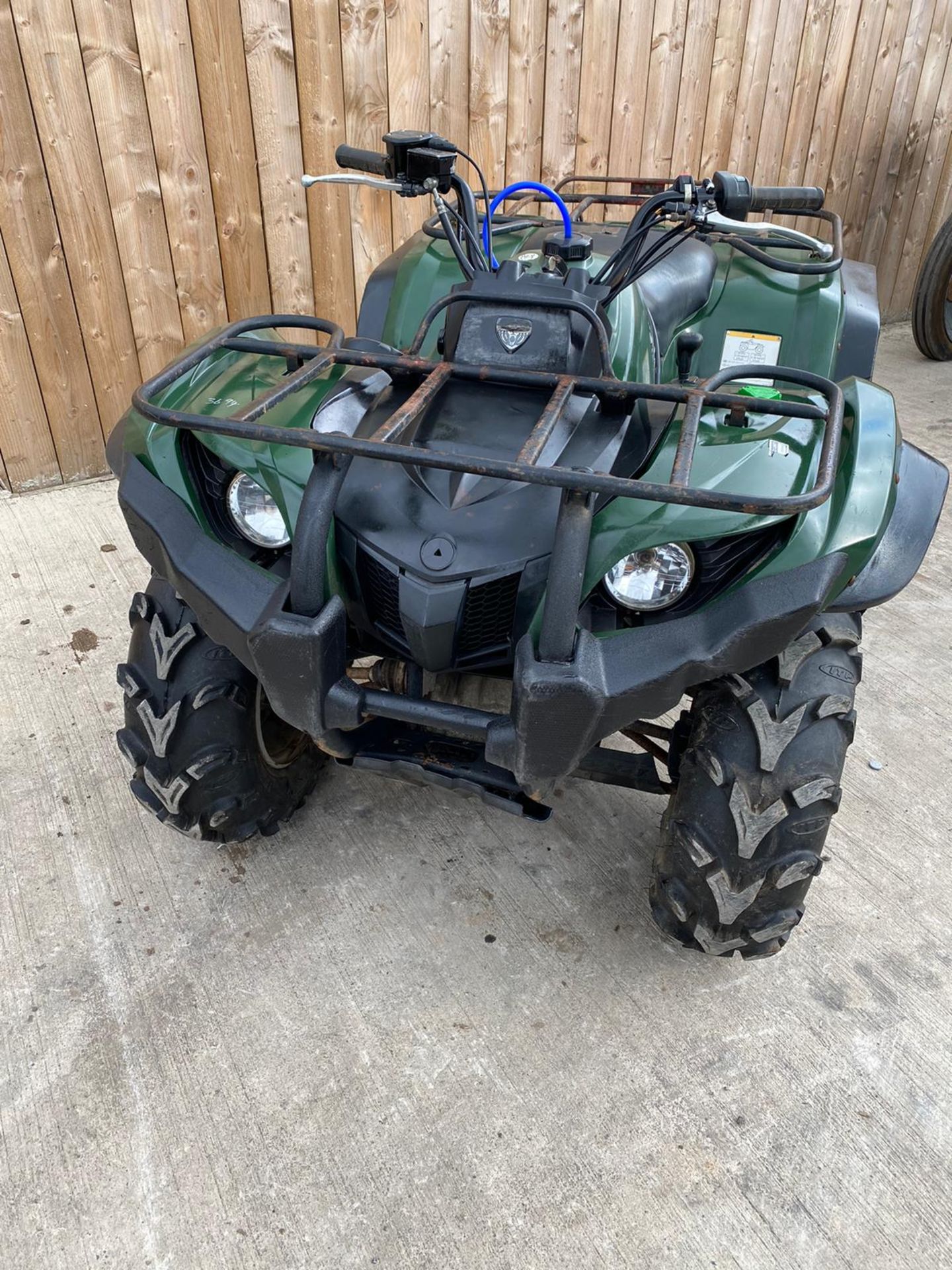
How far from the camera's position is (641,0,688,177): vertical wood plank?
4.44m

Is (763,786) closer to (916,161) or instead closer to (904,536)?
(904,536)

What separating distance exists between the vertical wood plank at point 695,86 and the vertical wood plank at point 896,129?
1450 millimetres

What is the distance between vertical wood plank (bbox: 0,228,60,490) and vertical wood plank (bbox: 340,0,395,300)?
136cm

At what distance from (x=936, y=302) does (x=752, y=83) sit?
1510 millimetres

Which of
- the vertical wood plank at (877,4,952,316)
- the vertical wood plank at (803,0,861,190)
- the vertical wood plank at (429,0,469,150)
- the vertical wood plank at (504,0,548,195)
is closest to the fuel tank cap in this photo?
the vertical wood plank at (429,0,469,150)

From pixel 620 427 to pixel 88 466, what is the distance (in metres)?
2.70

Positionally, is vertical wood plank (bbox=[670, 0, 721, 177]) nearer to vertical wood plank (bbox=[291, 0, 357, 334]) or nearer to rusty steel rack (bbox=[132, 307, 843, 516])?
vertical wood plank (bbox=[291, 0, 357, 334])

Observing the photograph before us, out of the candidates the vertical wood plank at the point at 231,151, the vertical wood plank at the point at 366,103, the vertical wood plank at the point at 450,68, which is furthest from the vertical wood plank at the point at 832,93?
the vertical wood plank at the point at 231,151

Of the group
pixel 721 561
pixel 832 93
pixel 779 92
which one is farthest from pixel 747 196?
pixel 832 93

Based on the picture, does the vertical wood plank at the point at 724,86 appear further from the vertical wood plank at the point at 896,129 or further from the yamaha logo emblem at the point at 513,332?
the yamaha logo emblem at the point at 513,332

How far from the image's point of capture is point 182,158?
3.39 meters

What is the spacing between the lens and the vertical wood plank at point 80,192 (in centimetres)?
302

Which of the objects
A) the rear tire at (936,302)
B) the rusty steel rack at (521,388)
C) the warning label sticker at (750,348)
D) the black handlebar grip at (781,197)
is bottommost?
the rear tire at (936,302)

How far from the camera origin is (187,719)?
1.83 meters
